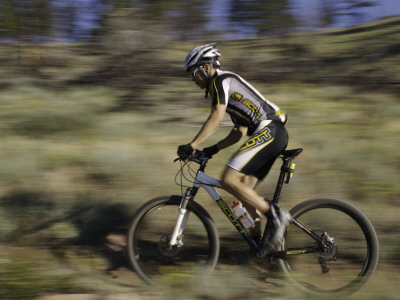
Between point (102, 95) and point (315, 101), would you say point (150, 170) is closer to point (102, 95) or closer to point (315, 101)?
point (102, 95)

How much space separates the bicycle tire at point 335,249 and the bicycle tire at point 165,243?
741 millimetres

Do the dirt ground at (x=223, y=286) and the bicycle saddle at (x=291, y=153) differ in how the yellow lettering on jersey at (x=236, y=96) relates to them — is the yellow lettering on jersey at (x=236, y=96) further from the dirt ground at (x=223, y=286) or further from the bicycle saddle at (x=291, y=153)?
the dirt ground at (x=223, y=286)

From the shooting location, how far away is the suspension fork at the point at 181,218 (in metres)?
4.25

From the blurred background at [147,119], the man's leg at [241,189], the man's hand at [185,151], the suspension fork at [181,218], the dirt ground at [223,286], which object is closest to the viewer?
the dirt ground at [223,286]

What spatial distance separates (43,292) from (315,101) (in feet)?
22.3

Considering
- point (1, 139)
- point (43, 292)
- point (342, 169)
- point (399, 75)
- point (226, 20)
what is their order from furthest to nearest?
point (399, 75) < point (226, 20) < point (1, 139) < point (342, 169) < point (43, 292)

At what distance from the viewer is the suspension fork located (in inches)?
167

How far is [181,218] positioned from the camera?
426 cm

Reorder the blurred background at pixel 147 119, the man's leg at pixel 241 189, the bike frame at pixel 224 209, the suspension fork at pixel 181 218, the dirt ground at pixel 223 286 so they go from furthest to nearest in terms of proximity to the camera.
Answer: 1. the blurred background at pixel 147 119
2. the suspension fork at pixel 181 218
3. the bike frame at pixel 224 209
4. the man's leg at pixel 241 189
5. the dirt ground at pixel 223 286

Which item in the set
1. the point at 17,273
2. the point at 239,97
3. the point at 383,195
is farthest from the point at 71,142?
the point at 383,195

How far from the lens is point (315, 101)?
30.0ft

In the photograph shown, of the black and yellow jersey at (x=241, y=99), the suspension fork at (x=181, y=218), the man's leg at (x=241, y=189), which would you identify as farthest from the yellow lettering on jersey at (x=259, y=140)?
the suspension fork at (x=181, y=218)

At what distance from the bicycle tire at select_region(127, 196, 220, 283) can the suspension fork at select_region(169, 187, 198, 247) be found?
4 centimetres

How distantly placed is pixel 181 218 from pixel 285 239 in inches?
40.2
